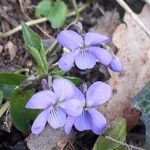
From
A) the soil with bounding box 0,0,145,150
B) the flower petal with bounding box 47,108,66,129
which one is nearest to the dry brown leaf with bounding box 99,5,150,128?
the soil with bounding box 0,0,145,150

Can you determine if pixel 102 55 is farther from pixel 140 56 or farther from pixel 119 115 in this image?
pixel 140 56

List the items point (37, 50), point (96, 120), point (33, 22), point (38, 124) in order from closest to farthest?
point (38, 124)
point (96, 120)
point (37, 50)
point (33, 22)

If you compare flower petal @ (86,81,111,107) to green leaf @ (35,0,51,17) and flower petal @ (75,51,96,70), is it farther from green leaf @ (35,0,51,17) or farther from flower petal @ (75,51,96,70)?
green leaf @ (35,0,51,17)

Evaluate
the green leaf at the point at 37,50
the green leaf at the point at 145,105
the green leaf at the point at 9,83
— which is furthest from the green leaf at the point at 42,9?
the green leaf at the point at 145,105

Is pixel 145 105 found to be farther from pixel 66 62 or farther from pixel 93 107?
pixel 66 62

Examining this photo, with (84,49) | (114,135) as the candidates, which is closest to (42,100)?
(84,49)

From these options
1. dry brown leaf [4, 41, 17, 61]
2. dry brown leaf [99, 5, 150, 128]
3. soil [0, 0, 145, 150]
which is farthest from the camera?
dry brown leaf [4, 41, 17, 61]

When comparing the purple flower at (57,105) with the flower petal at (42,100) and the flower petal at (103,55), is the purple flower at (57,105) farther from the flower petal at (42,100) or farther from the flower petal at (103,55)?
the flower petal at (103,55)
